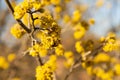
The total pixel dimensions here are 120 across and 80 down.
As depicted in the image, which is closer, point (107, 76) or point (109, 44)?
point (109, 44)

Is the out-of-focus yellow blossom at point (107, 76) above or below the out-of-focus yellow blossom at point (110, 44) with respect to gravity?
below

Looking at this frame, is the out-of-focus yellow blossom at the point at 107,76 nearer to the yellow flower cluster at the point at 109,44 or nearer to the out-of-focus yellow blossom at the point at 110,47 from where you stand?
the yellow flower cluster at the point at 109,44

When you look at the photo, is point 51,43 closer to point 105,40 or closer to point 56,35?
point 56,35

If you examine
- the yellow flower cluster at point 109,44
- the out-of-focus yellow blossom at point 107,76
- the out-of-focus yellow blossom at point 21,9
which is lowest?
the out-of-focus yellow blossom at point 107,76

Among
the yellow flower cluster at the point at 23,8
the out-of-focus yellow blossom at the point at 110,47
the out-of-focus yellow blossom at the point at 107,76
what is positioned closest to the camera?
the yellow flower cluster at the point at 23,8

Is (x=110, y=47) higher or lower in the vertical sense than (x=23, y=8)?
lower

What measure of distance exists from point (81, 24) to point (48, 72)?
1428 mm

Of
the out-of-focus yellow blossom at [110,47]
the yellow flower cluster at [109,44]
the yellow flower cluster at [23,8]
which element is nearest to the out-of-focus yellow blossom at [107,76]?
the yellow flower cluster at [109,44]

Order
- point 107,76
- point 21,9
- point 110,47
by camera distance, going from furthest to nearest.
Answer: point 107,76
point 110,47
point 21,9

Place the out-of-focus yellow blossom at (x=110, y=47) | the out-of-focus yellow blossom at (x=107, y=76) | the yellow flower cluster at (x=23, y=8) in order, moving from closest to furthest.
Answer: the yellow flower cluster at (x=23, y=8)
the out-of-focus yellow blossom at (x=110, y=47)
the out-of-focus yellow blossom at (x=107, y=76)

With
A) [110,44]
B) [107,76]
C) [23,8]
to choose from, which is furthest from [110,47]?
[107,76]

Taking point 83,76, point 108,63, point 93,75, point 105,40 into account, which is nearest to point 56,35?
point 105,40

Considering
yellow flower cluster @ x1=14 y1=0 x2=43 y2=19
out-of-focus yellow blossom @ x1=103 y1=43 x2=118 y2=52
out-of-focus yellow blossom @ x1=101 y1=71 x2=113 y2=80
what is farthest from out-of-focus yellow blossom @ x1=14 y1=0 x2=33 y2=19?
out-of-focus yellow blossom @ x1=101 y1=71 x2=113 y2=80

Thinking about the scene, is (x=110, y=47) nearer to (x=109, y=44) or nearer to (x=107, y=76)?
(x=109, y=44)
